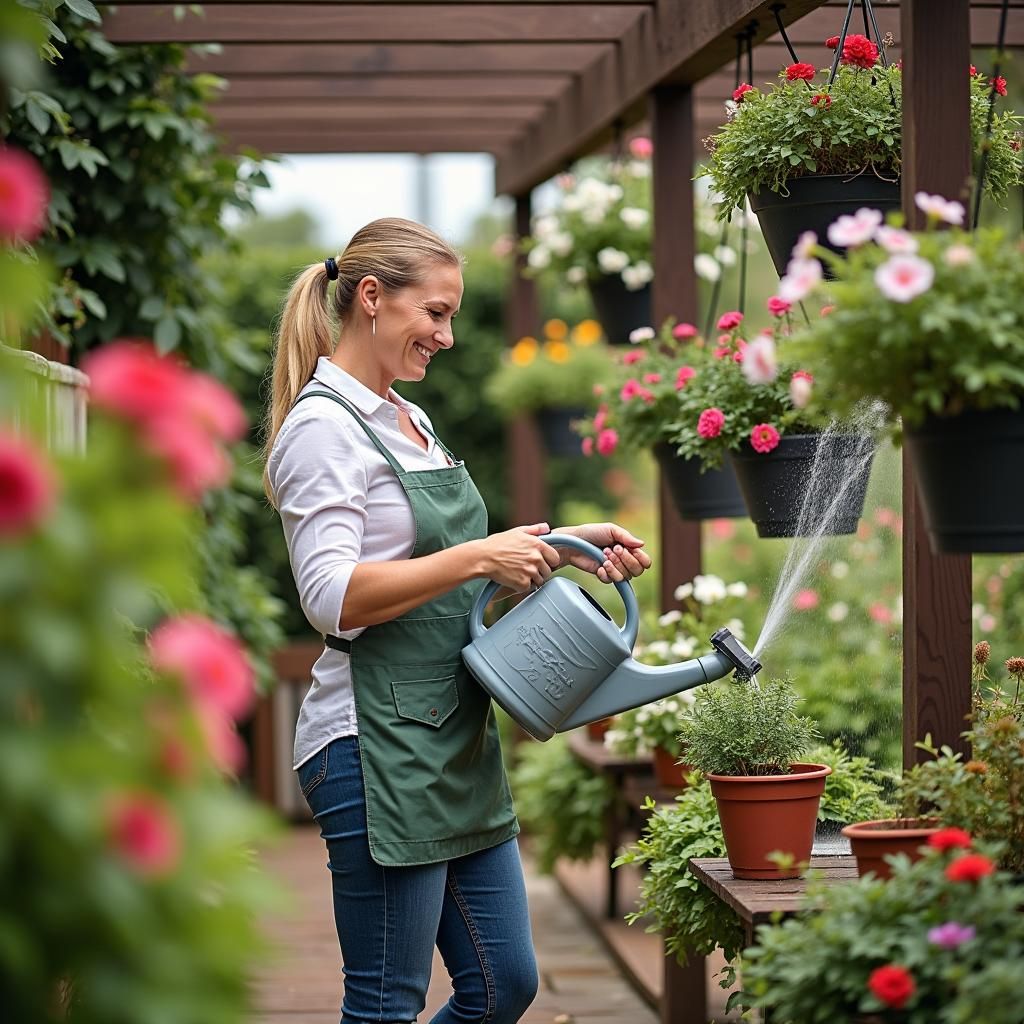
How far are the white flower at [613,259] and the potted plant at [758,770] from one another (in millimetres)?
2418

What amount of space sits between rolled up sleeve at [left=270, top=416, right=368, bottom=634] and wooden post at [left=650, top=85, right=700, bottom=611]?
142cm

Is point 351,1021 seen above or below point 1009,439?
below

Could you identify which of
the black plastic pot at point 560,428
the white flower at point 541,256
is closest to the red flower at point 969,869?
the white flower at point 541,256

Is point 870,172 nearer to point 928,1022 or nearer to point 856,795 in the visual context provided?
point 856,795

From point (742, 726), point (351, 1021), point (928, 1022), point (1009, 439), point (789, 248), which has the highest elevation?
point (789, 248)

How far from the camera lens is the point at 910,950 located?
1.51 m

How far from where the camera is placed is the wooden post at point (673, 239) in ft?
11.1

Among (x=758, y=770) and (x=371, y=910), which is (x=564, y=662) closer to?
(x=758, y=770)

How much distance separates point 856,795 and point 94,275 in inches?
87.1

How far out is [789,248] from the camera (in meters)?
2.37

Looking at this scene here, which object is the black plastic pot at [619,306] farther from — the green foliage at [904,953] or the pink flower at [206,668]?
the pink flower at [206,668]

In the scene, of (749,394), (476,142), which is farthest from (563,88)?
(749,394)

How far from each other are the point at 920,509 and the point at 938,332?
54cm

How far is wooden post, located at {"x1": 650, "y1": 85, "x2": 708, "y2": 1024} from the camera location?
337 cm
